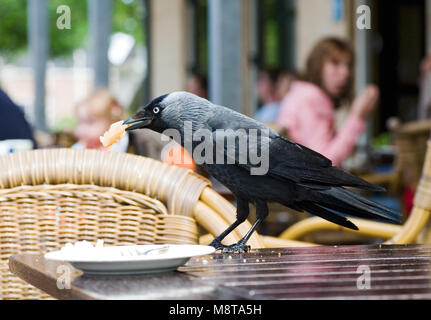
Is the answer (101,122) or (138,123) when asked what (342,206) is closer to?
(138,123)

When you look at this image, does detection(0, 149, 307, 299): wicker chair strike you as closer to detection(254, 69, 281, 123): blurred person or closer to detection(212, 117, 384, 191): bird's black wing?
detection(212, 117, 384, 191): bird's black wing

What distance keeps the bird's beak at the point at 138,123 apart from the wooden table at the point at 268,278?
189mm

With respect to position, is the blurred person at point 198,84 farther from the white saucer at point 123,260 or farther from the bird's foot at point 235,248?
the white saucer at point 123,260

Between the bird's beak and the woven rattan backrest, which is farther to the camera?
the woven rattan backrest

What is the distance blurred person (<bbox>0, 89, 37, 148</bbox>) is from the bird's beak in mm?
2170

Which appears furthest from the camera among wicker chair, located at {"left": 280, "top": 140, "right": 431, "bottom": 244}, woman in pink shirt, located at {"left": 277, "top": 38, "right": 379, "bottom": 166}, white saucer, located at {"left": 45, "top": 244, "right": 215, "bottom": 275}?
woman in pink shirt, located at {"left": 277, "top": 38, "right": 379, "bottom": 166}

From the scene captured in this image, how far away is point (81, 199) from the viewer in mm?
1698

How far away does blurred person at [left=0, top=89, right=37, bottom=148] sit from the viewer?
10.3 ft

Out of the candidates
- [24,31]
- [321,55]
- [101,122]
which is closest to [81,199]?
[101,122]

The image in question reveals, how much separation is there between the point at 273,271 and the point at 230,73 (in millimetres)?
1081

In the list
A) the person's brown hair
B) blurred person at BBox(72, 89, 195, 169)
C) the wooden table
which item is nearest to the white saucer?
the wooden table

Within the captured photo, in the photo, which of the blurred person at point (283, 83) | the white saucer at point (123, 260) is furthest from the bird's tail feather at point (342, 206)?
the blurred person at point (283, 83)

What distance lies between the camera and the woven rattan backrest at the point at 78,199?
65.0 inches
